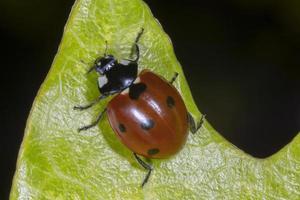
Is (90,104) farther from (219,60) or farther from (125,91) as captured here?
(219,60)

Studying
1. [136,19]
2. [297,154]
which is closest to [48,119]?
[136,19]

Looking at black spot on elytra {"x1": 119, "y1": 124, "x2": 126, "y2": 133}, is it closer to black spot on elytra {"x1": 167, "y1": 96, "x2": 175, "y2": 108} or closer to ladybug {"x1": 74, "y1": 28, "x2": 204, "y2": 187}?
ladybug {"x1": 74, "y1": 28, "x2": 204, "y2": 187}

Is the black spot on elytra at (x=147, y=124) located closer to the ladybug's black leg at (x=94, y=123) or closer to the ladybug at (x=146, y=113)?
the ladybug at (x=146, y=113)

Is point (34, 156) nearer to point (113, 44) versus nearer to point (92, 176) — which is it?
point (92, 176)

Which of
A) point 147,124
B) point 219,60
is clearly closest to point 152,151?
point 147,124

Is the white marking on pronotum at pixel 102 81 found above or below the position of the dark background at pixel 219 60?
above

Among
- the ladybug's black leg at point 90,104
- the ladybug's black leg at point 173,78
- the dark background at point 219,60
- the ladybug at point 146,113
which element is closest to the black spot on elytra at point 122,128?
the ladybug at point 146,113

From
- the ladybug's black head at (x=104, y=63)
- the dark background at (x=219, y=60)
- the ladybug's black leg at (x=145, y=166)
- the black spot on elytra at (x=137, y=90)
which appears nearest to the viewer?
the ladybug's black leg at (x=145, y=166)
